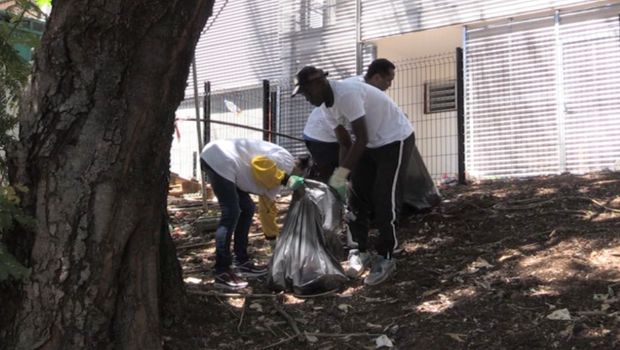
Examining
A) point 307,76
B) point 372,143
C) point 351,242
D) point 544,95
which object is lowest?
point 351,242

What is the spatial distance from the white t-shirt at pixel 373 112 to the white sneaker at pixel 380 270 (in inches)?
31.5

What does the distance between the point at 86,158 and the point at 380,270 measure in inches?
93.5

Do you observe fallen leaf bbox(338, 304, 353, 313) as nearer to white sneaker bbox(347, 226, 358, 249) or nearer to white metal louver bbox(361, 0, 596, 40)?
white sneaker bbox(347, 226, 358, 249)

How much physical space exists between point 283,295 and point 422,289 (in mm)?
912

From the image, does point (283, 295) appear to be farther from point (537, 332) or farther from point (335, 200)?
point (537, 332)

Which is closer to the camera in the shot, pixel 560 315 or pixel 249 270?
pixel 560 315

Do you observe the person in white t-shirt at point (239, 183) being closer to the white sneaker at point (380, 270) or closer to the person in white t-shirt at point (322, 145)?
the person in white t-shirt at point (322, 145)

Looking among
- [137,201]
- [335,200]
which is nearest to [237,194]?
[335,200]

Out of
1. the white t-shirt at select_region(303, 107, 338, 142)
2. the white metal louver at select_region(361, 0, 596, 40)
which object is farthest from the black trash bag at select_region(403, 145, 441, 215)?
the white metal louver at select_region(361, 0, 596, 40)

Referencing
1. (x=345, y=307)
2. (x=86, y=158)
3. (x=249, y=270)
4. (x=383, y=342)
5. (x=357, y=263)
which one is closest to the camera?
(x=86, y=158)

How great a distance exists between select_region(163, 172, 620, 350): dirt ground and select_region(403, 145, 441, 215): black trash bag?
0.27 m

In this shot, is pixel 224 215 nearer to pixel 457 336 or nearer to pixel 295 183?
pixel 295 183

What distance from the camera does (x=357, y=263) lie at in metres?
4.62

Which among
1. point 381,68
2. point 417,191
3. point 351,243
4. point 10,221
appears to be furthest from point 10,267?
point 417,191
